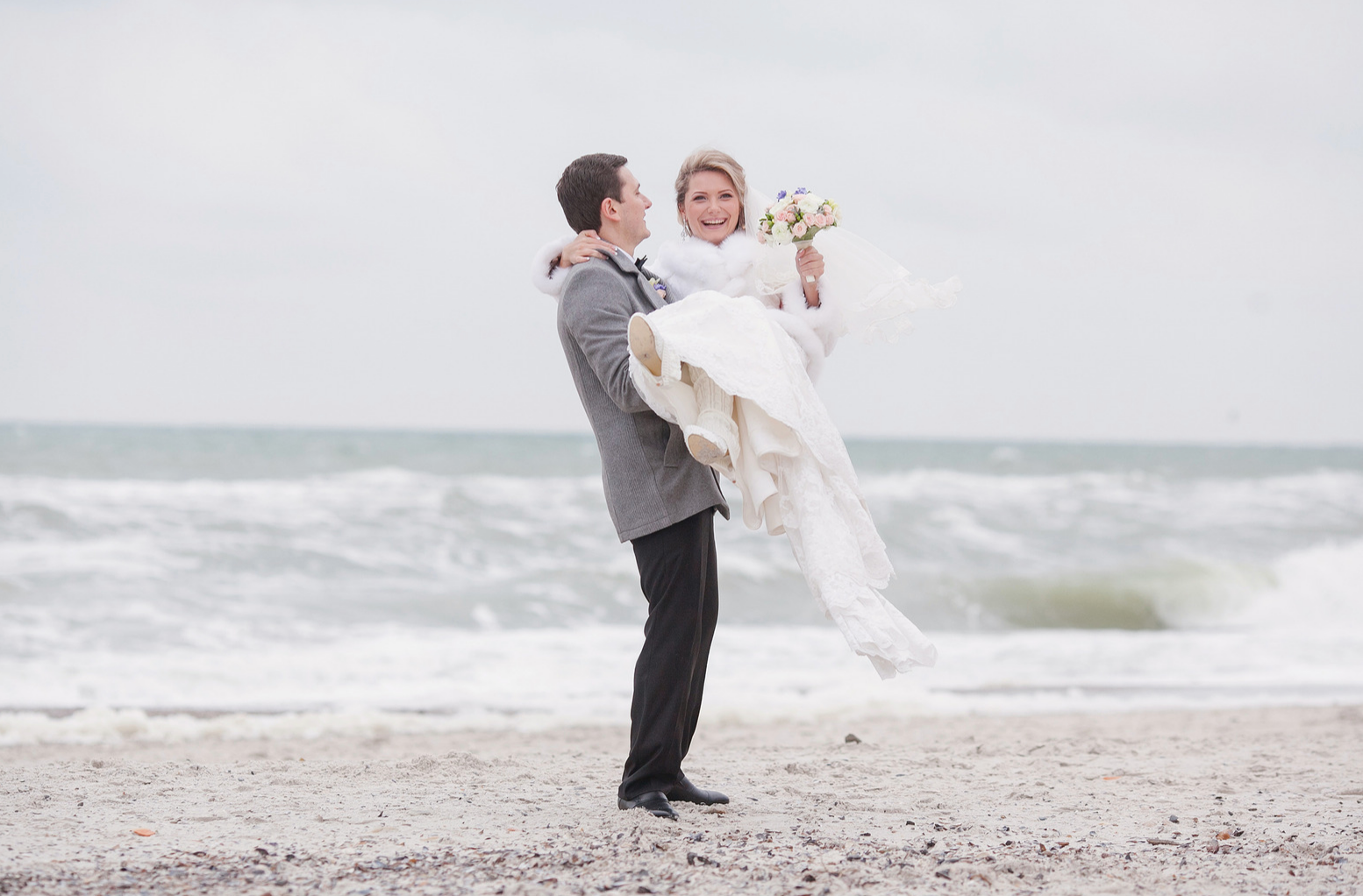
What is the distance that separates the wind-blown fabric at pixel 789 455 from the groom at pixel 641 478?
133mm

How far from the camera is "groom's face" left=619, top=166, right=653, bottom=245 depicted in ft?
10.5

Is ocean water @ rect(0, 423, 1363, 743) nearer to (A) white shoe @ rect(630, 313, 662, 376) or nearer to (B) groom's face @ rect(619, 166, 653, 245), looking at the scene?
(B) groom's face @ rect(619, 166, 653, 245)

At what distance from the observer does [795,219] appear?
3336 millimetres

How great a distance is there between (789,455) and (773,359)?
27 centimetres

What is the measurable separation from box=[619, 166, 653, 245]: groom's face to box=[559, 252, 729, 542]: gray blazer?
0.11m

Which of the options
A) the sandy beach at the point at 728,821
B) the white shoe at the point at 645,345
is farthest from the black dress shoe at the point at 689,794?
the white shoe at the point at 645,345

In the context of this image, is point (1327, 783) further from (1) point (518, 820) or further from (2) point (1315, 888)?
(1) point (518, 820)

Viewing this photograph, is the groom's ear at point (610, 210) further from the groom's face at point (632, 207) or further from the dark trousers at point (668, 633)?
the dark trousers at point (668, 633)

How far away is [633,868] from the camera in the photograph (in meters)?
2.72

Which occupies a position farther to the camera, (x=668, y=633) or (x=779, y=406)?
(x=668, y=633)

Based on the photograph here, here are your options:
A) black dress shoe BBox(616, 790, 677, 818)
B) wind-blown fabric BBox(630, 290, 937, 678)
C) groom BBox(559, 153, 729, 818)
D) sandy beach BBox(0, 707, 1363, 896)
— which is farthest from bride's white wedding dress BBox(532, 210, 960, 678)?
black dress shoe BBox(616, 790, 677, 818)

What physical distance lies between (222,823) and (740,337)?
212cm

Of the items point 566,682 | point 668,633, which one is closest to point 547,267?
point 668,633

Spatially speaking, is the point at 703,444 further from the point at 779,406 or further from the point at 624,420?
the point at 624,420
